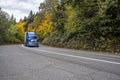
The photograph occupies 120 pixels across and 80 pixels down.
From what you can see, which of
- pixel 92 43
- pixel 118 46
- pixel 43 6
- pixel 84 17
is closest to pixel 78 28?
pixel 84 17

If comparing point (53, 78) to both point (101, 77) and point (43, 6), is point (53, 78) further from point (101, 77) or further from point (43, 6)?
point (43, 6)

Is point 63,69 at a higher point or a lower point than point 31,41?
lower

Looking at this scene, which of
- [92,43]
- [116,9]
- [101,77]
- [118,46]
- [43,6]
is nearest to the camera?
[101,77]

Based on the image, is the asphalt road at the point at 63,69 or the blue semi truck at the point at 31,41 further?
the blue semi truck at the point at 31,41

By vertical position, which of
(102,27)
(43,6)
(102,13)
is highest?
(43,6)

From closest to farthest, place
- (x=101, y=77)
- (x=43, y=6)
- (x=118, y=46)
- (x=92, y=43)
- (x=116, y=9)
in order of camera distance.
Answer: (x=101, y=77) → (x=118, y=46) → (x=116, y=9) → (x=92, y=43) → (x=43, y=6)

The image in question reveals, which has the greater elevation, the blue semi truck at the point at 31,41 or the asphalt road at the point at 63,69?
the blue semi truck at the point at 31,41

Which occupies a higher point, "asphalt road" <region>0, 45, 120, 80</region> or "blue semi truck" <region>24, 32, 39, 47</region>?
"blue semi truck" <region>24, 32, 39, 47</region>

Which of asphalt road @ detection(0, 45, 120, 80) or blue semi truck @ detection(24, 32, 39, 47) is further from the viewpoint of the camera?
blue semi truck @ detection(24, 32, 39, 47)

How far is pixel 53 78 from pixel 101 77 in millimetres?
1597

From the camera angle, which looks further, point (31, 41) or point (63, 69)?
point (31, 41)

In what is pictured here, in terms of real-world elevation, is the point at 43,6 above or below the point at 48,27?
above

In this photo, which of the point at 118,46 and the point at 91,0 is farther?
the point at 91,0

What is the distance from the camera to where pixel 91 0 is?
67.3 ft
